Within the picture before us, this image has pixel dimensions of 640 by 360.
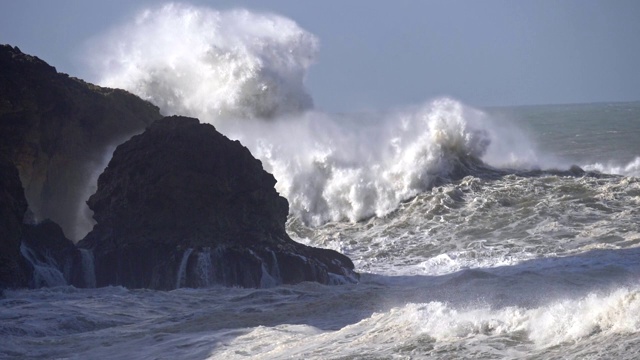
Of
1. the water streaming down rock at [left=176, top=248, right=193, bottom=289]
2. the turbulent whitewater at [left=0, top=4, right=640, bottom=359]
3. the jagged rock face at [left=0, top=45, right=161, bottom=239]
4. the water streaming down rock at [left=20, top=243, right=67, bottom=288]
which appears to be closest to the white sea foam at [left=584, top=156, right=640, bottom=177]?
the turbulent whitewater at [left=0, top=4, right=640, bottom=359]

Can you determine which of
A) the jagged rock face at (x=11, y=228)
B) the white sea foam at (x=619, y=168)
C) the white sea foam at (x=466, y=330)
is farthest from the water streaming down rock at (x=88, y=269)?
the white sea foam at (x=619, y=168)

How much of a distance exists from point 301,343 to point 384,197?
56.6 ft

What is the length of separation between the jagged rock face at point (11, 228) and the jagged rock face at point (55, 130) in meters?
2.78

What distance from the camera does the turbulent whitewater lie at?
10.4 meters

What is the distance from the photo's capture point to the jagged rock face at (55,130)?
21000 mm

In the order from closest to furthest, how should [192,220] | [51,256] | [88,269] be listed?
[88,269] → [51,256] → [192,220]

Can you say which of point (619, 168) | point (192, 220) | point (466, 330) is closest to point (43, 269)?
point (192, 220)

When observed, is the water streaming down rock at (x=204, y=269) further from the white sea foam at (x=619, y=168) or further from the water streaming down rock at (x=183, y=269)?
the white sea foam at (x=619, y=168)

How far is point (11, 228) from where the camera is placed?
17.4 metres

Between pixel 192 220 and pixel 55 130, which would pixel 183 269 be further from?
pixel 55 130

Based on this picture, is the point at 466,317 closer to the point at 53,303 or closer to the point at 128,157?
the point at 53,303

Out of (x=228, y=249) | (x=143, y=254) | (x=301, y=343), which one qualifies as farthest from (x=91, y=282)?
(x=301, y=343)

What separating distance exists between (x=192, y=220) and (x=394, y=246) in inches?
224

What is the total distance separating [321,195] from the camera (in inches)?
1174
